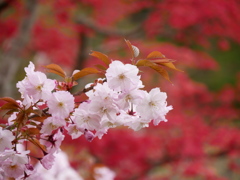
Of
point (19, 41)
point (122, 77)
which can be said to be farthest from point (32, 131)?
point (19, 41)

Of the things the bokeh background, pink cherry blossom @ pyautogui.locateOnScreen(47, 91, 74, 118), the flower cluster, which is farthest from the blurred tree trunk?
pink cherry blossom @ pyautogui.locateOnScreen(47, 91, 74, 118)

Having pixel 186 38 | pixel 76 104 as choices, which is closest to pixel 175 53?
pixel 186 38

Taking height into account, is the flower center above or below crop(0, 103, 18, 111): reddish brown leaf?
above

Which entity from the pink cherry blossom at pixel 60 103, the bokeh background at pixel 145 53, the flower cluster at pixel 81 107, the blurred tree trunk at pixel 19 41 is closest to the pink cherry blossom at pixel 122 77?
the flower cluster at pixel 81 107

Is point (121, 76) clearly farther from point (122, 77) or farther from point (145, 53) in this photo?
point (145, 53)

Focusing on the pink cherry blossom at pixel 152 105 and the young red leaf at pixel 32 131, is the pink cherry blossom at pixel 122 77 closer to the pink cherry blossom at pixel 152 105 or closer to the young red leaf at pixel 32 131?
the pink cherry blossom at pixel 152 105

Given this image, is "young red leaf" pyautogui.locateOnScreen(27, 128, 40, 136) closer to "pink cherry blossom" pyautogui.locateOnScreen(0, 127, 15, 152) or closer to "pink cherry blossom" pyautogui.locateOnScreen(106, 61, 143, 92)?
→ "pink cherry blossom" pyautogui.locateOnScreen(0, 127, 15, 152)

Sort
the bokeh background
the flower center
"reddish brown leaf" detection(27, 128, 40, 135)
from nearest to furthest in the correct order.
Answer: the flower center → "reddish brown leaf" detection(27, 128, 40, 135) → the bokeh background
